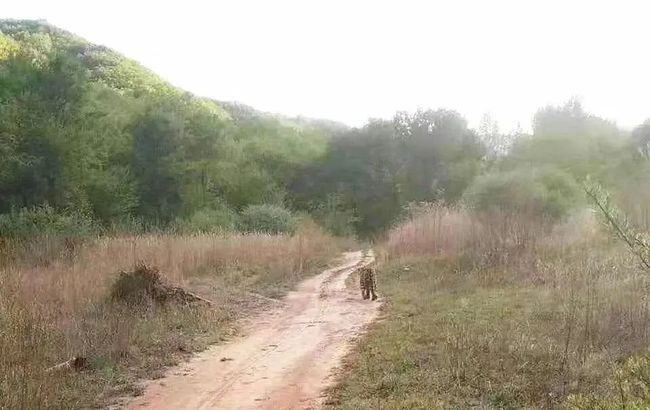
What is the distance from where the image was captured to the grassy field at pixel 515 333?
22.0ft

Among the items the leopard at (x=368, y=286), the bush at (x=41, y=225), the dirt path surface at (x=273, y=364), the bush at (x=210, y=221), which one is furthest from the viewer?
the bush at (x=210, y=221)

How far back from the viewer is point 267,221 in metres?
33.4

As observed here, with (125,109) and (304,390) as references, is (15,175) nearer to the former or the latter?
(125,109)

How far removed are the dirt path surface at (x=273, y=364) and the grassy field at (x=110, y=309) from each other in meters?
0.49

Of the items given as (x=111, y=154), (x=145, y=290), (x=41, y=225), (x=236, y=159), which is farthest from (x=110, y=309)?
(x=236, y=159)

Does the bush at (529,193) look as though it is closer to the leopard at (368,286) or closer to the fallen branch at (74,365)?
the leopard at (368,286)

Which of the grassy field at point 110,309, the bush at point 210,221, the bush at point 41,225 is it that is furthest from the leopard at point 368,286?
the bush at point 210,221

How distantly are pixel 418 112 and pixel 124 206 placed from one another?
89.8 ft

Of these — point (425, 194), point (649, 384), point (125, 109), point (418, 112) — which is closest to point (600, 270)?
point (649, 384)

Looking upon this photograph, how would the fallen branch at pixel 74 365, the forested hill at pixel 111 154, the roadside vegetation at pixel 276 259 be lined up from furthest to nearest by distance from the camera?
the forested hill at pixel 111 154, the fallen branch at pixel 74 365, the roadside vegetation at pixel 276 259

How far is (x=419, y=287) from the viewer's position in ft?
50.6

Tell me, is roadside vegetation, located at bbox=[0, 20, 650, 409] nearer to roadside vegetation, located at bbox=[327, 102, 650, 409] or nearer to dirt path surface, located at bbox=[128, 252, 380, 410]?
roadside vegetation, located at bbox=[327, 102, 650, 409]

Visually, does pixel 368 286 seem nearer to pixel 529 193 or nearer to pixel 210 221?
pixel 529 193

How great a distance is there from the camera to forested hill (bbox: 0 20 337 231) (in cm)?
2455
